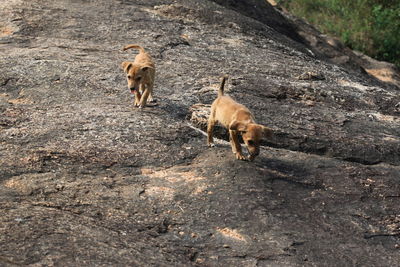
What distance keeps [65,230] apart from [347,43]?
19651mm

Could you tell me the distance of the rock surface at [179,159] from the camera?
6301 mm

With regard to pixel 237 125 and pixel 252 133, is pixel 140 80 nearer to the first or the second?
pixel 237 125

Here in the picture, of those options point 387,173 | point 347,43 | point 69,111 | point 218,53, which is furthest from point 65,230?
point 347,43

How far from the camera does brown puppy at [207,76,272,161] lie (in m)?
7.55

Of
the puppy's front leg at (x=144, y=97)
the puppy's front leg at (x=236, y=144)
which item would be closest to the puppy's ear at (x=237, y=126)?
the puppy's front leg at (x=236, y=144)

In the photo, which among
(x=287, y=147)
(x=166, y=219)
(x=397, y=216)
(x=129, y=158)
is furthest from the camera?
(x=287, y=147)

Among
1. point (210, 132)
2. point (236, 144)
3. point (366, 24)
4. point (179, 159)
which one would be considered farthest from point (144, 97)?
point (366, 24)

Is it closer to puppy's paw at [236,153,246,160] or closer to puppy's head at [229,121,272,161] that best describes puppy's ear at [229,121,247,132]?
puppy's head at [229,121,272,161]

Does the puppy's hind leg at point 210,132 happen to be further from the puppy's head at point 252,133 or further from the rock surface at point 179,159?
the puppy's head at point 252,133

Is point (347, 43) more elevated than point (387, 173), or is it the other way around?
point (387, 173)

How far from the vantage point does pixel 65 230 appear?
6043 mm

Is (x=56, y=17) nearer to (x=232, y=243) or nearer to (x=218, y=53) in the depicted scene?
(x=218, y=53)

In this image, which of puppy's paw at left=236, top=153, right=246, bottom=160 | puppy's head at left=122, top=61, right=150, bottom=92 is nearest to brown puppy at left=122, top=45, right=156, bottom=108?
puppy's head at left=122, top=61, right=150, bottom=92

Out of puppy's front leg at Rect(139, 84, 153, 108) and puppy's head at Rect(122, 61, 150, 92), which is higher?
puppy's head at Rect(122, 61, 150, 92)
